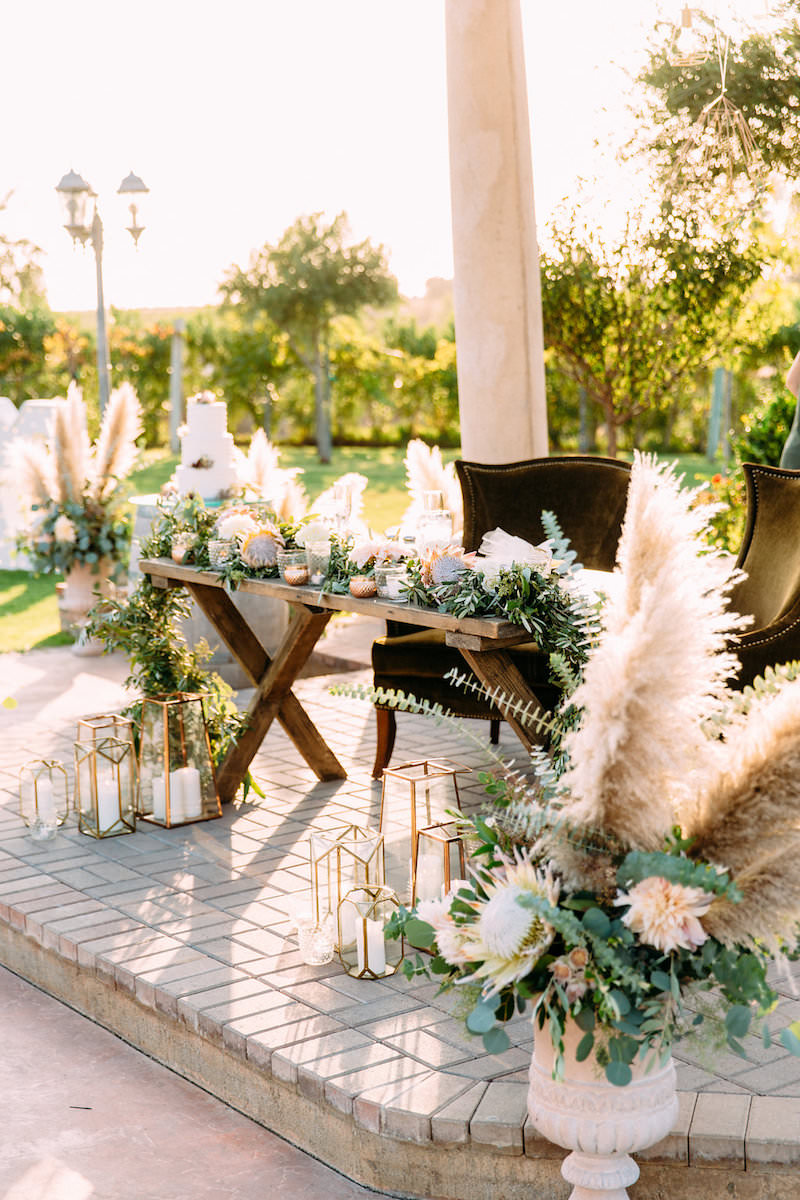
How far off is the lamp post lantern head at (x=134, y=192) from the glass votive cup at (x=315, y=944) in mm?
6541

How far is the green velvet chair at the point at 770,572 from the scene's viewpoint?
12.5 feet

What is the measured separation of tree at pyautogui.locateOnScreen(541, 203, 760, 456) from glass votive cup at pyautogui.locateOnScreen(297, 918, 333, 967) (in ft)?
14.1

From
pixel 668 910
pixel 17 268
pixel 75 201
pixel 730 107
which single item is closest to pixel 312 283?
pixel 17 268

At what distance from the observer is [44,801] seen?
416 centimetres

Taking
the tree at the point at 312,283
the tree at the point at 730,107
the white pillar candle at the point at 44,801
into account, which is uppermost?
the tree at the point at 312,283

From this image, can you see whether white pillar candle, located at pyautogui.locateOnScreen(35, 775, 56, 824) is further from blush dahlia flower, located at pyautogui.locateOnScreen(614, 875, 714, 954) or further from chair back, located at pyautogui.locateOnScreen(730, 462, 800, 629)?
blush dahlia flower, located at pyautogui.locateOnScreen(614, 875, 714, 954)

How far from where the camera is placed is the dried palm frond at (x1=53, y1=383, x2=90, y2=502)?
25.5 ft

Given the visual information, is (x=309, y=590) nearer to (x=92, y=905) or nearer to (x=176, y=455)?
(x=92, y=905)

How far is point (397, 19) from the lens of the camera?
36.9ft

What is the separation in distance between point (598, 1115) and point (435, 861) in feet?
3.60

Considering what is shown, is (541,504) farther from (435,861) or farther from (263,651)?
(435,861)

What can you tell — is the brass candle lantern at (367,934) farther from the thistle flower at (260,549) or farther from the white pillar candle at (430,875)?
the thistle flower at (260,549)

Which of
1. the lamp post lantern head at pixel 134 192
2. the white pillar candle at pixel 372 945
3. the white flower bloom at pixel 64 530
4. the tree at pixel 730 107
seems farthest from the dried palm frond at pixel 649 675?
the lamp post lantern head at pixel 134 192

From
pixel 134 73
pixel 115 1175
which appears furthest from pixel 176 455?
pixel 115 1175
